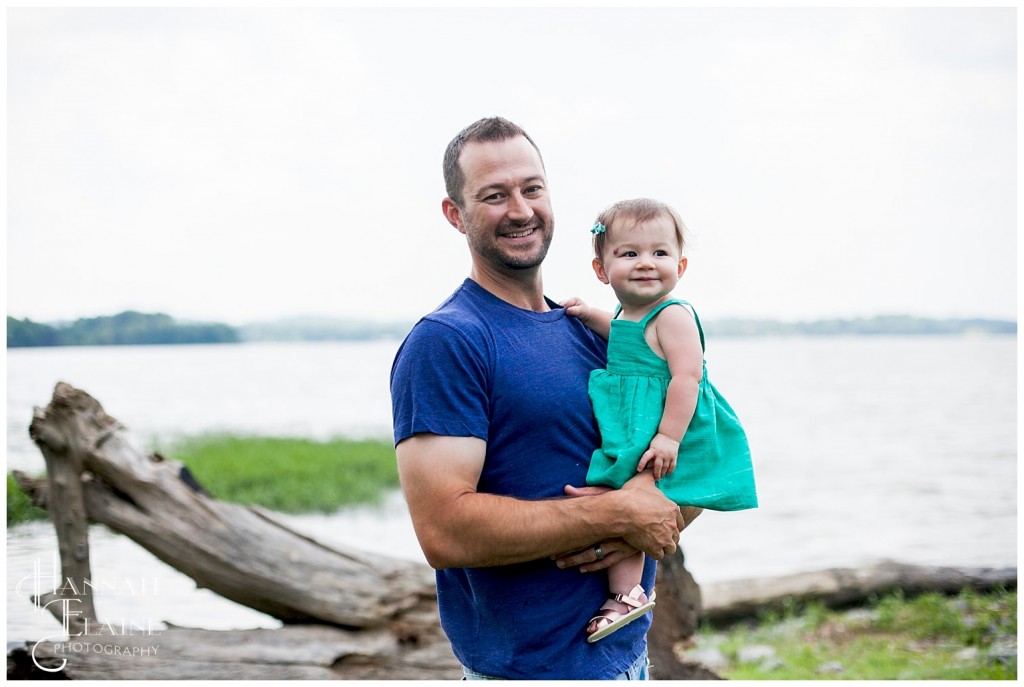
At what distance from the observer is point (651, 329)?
2902 mm

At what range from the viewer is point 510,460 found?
2586 millimetres

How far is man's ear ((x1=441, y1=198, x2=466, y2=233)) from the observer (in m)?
2.97

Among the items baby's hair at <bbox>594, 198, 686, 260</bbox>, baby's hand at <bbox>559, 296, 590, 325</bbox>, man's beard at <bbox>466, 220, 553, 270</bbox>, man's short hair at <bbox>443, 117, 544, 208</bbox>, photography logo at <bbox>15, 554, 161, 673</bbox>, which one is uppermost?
man's short hair at <bbox>443, 117, 544, 208</bbox>

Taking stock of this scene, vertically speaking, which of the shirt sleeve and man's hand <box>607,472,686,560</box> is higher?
the shirt sleeve

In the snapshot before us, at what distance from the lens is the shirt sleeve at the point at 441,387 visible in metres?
2.42

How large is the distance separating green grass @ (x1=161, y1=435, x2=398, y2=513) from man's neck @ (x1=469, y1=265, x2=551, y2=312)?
379 inches

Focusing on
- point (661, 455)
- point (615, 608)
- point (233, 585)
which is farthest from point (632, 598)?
point (233, 585)

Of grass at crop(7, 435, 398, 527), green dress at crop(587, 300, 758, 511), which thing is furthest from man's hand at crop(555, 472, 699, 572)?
grass at crop(7, 435, 398, 527)

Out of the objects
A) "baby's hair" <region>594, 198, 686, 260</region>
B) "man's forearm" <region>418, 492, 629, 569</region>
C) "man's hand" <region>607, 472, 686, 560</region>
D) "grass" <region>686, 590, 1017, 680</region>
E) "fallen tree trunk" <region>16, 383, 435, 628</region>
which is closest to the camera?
"man's forearm" <region>418, 492, 629, 569</region>

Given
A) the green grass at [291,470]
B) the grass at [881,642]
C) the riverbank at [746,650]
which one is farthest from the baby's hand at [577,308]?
A: the green grass at [291,470]

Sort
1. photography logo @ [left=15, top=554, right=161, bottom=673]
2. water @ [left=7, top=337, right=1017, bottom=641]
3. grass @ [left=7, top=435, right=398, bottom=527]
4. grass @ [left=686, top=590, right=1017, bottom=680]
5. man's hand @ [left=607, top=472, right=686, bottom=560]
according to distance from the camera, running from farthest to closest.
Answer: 1. grass @ [left=7, top=435, right=398, bottom=527]
2. water @ [left=7, top=337, right=1017, bottom=641]
3. grass @ [left=686, top=590, right=1017, bottom=680]
4. photography logo @ [left=15, top=554, right=161, bottom=673]
5. man's hand @ [left=607, top=472, right=686, bottom=560]

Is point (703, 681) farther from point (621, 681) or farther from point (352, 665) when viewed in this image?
point (621, 681)

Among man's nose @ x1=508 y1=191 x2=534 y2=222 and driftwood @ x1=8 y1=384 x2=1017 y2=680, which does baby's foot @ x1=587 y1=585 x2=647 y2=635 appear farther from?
driftwood @ x1=8 y1=384 x2=1017 y2=680

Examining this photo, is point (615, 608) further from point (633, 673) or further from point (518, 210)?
point (518, 210)
